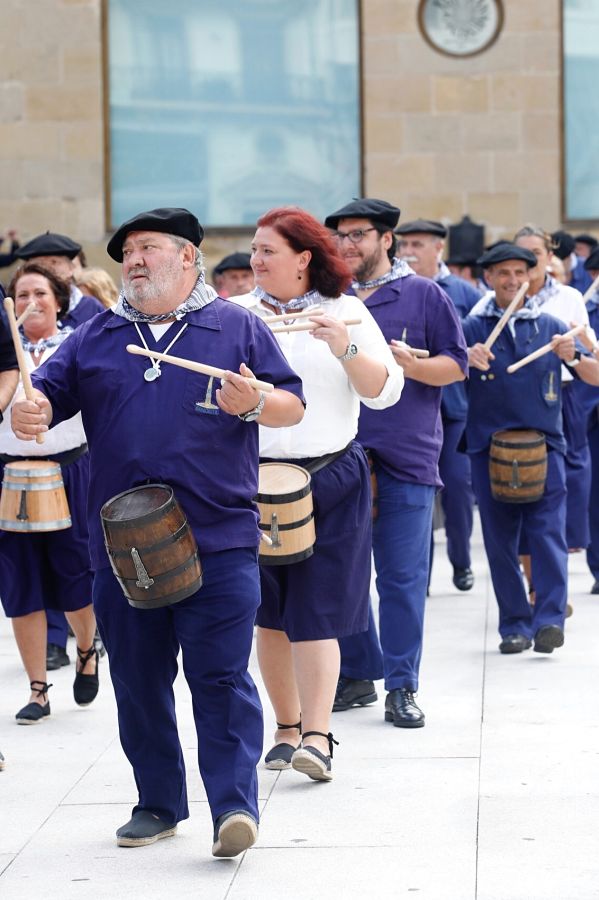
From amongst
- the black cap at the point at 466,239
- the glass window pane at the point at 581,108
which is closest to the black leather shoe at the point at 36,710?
the black cap at the point at 466,239

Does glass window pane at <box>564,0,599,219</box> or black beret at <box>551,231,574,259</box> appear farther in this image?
glass window pane at <box>564,0,599,219</box>

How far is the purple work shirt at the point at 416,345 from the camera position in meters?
6.68

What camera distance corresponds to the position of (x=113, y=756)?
20.1ft

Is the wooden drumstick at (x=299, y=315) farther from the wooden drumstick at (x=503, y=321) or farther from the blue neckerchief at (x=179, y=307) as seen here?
the wooden drumstick at (x=503, y=321)

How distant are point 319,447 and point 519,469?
2.14m

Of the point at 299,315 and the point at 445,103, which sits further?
the point at 445,103

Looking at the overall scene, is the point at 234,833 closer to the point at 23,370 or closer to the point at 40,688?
the point at 23,370

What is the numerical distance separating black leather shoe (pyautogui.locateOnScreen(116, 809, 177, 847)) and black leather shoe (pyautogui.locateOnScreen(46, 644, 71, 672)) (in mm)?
2941

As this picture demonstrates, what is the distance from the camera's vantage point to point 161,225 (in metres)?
4.88

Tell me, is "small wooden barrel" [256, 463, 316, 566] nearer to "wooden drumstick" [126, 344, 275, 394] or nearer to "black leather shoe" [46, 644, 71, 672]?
"wooden drumstick" [126, 344, 275, 394]

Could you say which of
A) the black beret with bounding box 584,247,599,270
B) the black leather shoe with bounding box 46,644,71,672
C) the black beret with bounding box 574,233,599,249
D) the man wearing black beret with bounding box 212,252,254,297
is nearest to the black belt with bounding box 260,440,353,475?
the black leather shoe with bounding box 46,644,71,672

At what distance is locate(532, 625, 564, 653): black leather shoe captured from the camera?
768cm

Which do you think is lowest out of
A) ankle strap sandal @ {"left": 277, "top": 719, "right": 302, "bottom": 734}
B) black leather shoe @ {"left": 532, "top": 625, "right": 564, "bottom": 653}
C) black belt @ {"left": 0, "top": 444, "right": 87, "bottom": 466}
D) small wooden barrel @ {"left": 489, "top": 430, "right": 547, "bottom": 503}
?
black leather shoe @ {"left": 532, "top": 625, "right": 564, "bottom": 653}

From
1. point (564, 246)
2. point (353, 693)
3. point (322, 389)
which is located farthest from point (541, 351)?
point (564, 246)
